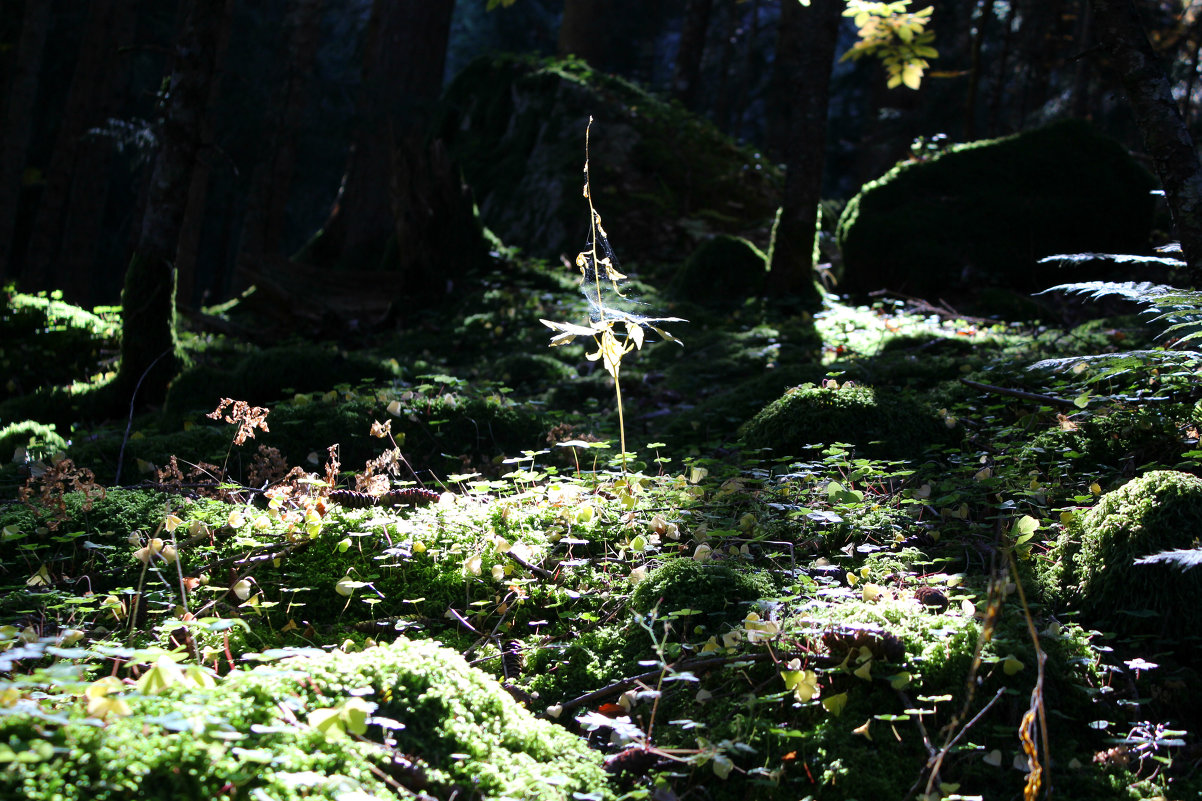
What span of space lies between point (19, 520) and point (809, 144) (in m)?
7.43

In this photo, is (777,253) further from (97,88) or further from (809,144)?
Result: (97,88)

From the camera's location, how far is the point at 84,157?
42.8 feet

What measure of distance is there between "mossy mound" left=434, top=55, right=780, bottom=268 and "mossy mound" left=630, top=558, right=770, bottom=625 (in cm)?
902

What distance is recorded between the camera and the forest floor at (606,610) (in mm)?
1678

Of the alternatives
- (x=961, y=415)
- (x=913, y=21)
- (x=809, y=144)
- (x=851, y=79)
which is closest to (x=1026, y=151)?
(x=809, y=144)

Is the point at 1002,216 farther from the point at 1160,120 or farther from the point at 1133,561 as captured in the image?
the point at 1133,561

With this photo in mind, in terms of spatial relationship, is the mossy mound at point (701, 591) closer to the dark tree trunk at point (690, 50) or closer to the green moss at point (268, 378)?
the green moss at point (268, 378)

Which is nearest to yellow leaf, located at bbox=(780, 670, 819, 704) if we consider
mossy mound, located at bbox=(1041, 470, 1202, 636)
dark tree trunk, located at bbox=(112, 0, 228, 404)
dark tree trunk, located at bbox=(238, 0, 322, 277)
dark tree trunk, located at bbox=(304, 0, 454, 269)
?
mossy mound, located at bbox=(1041, 470, 1202, 636)

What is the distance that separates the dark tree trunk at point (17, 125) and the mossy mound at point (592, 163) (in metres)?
6.00

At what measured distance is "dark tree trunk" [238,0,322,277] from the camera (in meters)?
14.8

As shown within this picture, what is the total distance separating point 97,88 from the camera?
43.1ft

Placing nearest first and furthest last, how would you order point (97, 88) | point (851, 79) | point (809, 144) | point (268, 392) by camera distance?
point (268, 392) → point (809, 144) → point (97, 88) → point (851, 79)

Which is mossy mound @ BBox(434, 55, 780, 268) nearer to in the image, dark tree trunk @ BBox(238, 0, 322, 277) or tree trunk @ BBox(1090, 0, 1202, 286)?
dark tree trunk @ BBox(238, 0, 322, 277)

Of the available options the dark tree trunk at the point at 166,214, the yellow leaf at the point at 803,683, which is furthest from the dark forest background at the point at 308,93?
the yellow leaf at the point at 803,683
